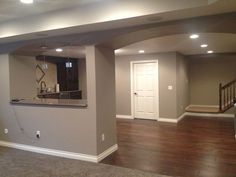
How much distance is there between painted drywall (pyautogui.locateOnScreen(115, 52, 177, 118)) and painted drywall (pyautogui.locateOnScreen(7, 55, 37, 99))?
3418mm

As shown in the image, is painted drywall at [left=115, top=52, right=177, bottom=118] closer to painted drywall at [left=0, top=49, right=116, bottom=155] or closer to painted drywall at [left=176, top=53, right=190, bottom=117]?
painted drywall at [left=176, top=53, right=190, bottom=117]

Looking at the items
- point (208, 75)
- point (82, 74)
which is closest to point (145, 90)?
point (82, 74)

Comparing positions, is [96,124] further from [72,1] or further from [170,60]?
[170,60]

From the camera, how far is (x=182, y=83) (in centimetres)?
784

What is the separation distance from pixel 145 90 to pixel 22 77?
13.5 feet

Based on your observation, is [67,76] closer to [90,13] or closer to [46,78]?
[46,78]

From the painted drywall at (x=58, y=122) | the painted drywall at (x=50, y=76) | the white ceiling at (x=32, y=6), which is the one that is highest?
the white ceiling at (x=32, y=6)

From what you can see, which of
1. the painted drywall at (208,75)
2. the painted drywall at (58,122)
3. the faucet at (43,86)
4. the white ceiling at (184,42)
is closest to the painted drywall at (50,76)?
the faucet at (43,86)

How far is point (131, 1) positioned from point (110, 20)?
14.8 inches

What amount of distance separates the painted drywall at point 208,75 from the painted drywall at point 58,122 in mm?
5698

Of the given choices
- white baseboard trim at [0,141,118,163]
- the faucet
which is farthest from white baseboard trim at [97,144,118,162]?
the faucet

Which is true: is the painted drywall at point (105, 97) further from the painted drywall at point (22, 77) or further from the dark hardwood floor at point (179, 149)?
the painted drywall at point (22, 77)

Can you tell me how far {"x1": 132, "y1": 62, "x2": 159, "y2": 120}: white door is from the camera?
7480 millimetres

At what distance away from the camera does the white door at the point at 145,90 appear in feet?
24.5
